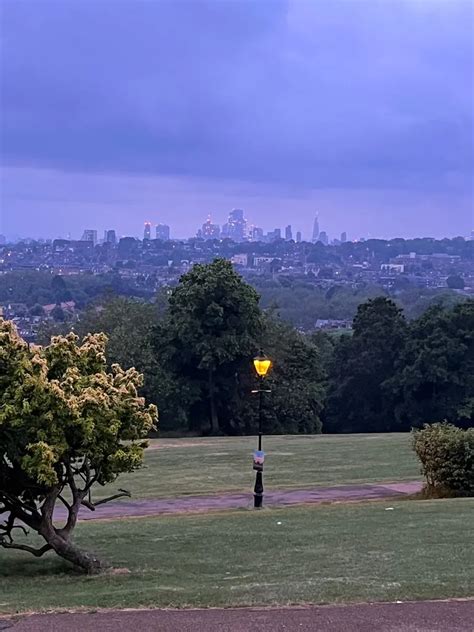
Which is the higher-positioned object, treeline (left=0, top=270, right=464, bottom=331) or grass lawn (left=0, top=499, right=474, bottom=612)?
treeline (left=0, top=270, right=464, bottom=331)

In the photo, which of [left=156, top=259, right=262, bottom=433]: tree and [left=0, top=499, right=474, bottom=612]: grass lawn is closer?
[left=0, top=499, right=474, bottom=612]: grass lawn

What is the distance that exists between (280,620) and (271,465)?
2036 centimetres

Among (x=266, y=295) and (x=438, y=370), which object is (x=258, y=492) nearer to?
(x=438, y=370)

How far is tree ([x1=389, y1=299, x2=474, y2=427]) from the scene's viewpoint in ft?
181

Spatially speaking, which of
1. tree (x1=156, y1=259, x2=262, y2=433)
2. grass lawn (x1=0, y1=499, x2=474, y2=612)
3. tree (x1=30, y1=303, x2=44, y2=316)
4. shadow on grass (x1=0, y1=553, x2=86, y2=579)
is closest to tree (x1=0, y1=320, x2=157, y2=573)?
shadow on grass (x1=0, y1=553, x2=86, y2=579)

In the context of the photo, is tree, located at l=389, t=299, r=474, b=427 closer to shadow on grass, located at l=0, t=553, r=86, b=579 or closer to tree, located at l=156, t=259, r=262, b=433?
tree, located at l=156, t=259, r=262, b=433

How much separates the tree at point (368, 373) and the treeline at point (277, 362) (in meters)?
0.07

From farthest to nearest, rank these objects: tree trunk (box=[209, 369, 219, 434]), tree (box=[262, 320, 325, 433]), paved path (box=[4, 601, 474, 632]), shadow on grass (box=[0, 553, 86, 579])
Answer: tree (box=[262, 320, 325, 433]) → tree trunk (box=[209, 369, 219, 434]) → shadow on grass (box=[0, 553, 86, 579]) → paved path (box=[4, 601, 474, 632])

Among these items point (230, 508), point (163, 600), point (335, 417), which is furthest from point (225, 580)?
point (335, 417)

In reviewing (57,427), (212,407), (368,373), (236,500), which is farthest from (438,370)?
(57,427)

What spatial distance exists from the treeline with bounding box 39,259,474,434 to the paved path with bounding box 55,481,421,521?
992 inches

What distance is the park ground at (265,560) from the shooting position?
985 cm

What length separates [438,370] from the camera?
179ft

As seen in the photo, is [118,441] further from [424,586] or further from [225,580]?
[424,586]
